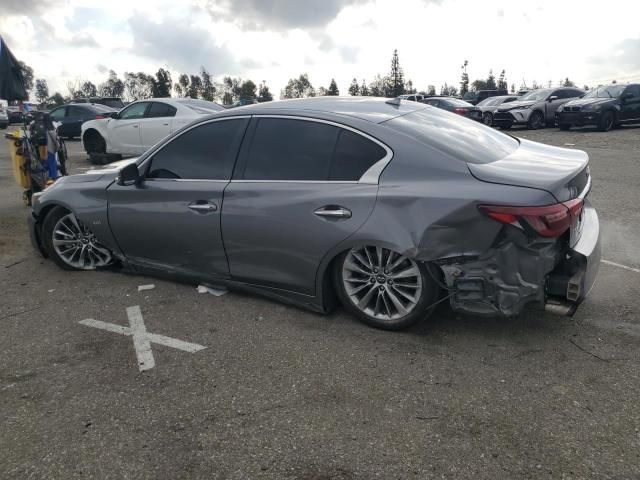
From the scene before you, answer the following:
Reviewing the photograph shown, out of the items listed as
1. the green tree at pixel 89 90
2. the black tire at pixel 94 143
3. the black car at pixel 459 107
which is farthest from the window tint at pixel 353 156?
the green tree at pixel 89 90

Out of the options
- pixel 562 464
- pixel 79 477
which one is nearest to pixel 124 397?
pixel 79 477

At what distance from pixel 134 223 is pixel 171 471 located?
2.56 m

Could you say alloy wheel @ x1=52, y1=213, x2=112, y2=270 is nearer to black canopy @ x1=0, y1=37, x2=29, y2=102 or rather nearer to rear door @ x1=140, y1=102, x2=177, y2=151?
black canopy @ x1=0, y1=37, x2=29, y2=102

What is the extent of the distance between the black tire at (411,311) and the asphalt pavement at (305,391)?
0.09 metres

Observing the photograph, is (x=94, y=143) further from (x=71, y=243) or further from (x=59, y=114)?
(x=71, y=243)

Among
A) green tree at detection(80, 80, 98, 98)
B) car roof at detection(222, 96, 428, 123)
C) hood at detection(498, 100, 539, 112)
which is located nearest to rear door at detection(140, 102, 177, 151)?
car roof at detection(222, 96, 428, 123)

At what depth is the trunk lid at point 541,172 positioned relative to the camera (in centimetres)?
313

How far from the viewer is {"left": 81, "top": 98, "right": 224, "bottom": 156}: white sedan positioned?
11.6m

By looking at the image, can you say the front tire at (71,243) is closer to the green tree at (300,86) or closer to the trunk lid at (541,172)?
the trunk lid at (541,172)

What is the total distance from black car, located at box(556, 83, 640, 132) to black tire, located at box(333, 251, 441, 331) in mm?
17150

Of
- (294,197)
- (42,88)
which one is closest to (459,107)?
(294,197)

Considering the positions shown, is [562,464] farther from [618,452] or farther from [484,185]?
[484,185]

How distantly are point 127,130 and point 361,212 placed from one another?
1038cm

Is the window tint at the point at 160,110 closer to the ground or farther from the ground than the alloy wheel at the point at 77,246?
farther from the ground
